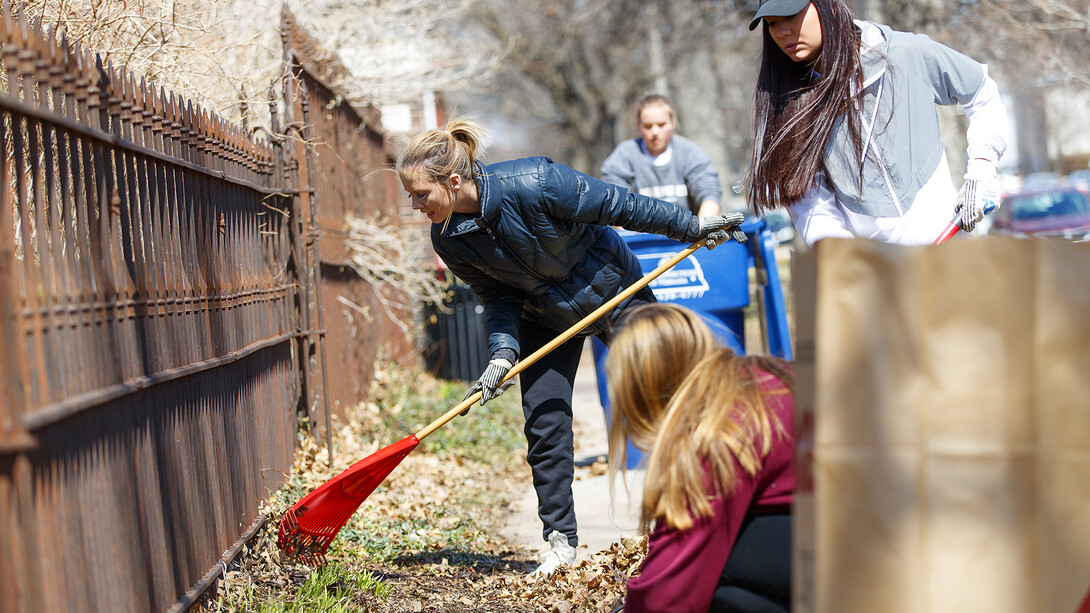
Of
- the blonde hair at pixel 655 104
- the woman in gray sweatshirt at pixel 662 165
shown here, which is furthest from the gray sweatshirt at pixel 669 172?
the blonde hair at pixel 655 104

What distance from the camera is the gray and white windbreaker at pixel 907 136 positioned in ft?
11.3

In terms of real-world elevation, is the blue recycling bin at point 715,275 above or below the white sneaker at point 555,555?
above

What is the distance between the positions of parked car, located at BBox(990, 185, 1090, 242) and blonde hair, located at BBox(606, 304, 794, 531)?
58.6 ft

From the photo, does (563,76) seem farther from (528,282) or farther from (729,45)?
(528,282)

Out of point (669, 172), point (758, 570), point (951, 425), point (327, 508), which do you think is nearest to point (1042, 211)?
point (669, 172)

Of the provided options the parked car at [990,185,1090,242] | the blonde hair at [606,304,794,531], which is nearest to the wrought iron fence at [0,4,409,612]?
the blonde hair at [606,304,794,531]

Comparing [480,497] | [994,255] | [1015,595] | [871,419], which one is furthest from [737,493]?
[480,497]

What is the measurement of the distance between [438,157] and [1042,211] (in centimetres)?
1866

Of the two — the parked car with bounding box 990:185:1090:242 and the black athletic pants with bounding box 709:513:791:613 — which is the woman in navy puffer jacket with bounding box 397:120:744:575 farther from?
the parked car with bounding box 990:185:1090:242

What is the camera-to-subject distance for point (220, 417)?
379 centimetres

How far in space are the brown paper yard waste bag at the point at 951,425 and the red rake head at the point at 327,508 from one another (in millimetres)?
2305

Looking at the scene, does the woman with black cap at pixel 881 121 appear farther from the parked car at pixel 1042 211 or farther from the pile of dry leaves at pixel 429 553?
the parked car at pixel 1042 211

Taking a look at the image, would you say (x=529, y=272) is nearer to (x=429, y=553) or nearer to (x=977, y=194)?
(x=429, y=553)

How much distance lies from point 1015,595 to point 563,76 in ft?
83.5
